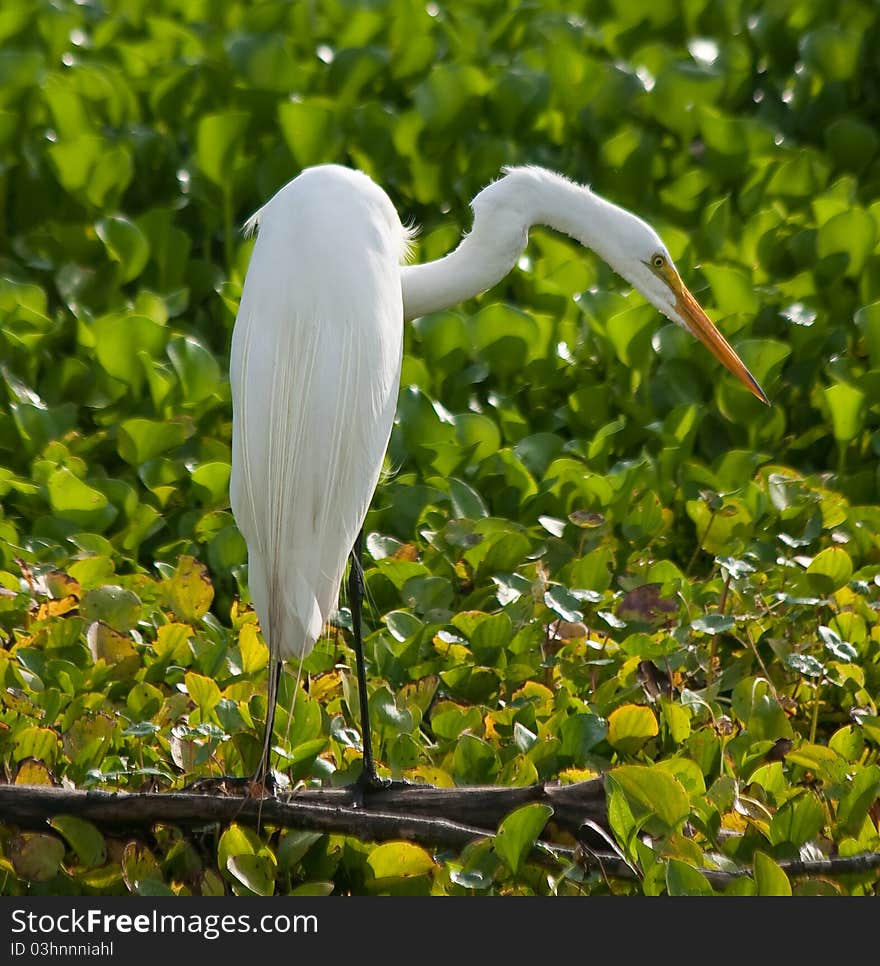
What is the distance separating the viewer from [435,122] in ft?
15.3

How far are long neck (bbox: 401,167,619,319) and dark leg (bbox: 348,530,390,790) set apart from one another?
0.49 metres

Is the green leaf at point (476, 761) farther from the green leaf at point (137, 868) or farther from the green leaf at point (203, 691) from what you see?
the green leaf at point (137, 868)

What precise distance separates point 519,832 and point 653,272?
126 centimetres

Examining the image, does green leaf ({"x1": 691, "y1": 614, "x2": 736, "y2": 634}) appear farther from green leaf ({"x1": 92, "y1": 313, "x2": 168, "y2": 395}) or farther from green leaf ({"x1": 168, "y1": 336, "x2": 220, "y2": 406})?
green leaf ({"x1": 92, "y1": 313, "x2": 168, "y2": 395})

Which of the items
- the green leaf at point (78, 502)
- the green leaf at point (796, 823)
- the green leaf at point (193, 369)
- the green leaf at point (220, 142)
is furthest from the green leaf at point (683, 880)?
the green leaf at point (220, 142)

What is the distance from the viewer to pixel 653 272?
3.00m

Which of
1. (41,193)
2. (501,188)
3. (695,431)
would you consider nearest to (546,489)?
(695,431)

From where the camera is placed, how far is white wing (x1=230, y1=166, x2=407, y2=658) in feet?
7.66

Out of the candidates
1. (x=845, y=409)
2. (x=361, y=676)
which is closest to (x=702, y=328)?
(x=845, y=409)

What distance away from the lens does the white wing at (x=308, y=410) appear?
7.66ft

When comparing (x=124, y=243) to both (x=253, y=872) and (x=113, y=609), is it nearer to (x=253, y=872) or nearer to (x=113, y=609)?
(x=113, y=609)

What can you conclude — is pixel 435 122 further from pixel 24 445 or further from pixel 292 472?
pixel 292 472

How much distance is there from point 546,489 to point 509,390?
525 millimetres

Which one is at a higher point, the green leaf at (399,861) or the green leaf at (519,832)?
the green leaf at (519,832)
